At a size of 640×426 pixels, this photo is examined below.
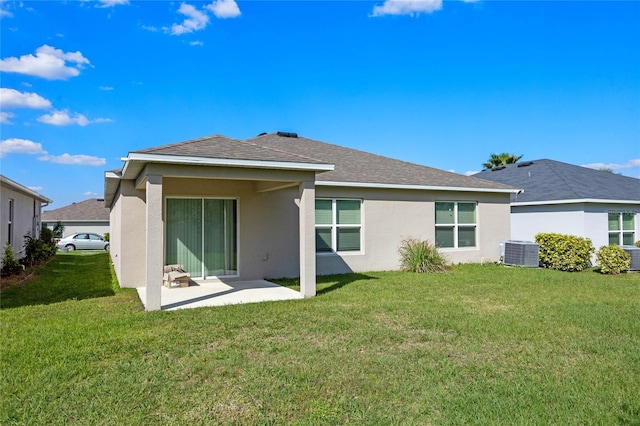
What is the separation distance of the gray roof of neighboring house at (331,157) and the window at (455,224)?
0.85 meters

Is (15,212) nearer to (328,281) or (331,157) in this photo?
(331,157)

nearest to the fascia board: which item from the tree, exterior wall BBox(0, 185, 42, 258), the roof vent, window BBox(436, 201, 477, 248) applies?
window BBox(436, 201, 477, 248)

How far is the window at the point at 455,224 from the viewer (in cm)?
1512

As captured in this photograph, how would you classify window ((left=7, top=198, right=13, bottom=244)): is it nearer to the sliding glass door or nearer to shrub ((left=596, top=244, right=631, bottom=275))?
the sliding glass door

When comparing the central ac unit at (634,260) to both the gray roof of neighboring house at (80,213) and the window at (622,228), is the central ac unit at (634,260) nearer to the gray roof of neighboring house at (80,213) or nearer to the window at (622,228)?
the window at (622,228)

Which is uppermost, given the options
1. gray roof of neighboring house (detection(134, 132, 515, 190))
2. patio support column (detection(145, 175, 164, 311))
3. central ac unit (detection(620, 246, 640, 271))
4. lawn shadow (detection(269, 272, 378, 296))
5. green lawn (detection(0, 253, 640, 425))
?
gray roof of neighboring house (detection(134, 132, 515, 190))

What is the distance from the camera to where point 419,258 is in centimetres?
1365

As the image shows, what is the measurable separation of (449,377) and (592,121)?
20.2m

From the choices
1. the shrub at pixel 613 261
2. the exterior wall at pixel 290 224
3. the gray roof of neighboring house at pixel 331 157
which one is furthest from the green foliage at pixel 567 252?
the gray roof of neighboring house at pixel 331 157

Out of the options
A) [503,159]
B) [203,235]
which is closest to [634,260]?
[203,235]

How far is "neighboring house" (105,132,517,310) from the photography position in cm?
827

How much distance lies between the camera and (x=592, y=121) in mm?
19688

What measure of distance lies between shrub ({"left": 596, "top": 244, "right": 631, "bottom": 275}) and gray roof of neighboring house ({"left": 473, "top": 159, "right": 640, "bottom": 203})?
8.13ft

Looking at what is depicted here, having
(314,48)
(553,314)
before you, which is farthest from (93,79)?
(553,314)
